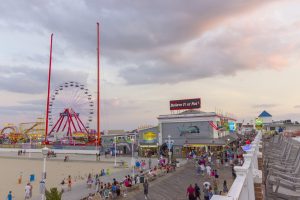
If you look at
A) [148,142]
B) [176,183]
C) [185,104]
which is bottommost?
[176,183]

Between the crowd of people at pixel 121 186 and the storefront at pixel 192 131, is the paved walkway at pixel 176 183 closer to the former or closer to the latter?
the crowd of people at pixel 121 186

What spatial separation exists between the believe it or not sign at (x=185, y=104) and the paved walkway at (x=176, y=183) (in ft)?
61.9

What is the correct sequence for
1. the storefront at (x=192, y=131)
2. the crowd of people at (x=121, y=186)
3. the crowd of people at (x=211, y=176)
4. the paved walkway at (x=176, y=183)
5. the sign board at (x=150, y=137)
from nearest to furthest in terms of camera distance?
the crowd of people at (x=211, y=176)
the crowd of people at (x=121, y=186)
the paved walkway at (x=176, y=183)
the storefront at (x=192, y=131)
the sign board at (x=150, y=137)

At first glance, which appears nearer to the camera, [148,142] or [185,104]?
[148,142]

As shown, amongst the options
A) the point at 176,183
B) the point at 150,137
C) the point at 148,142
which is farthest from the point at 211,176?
the point at 148,142

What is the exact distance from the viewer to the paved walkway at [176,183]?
20750 mm

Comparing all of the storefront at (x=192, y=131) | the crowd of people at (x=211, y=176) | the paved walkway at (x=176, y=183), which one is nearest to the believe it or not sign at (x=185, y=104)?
the storefront at (x=192, y=131)

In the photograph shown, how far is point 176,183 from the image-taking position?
25016 mm

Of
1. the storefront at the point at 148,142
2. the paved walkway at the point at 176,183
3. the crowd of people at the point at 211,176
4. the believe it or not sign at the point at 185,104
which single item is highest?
the believe it or not sign at the point at 185,104

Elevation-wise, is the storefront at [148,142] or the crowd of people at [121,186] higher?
the storefront at [148,142]

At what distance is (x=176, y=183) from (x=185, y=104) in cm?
2654

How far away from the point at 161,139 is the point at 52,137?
51581 millimetres

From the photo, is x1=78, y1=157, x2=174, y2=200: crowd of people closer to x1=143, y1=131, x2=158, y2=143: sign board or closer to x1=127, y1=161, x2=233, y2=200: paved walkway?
x1=127, y1=161, x2=233, y2=200: paved walkway

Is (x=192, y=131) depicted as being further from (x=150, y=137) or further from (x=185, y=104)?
(x=150, y=137)
